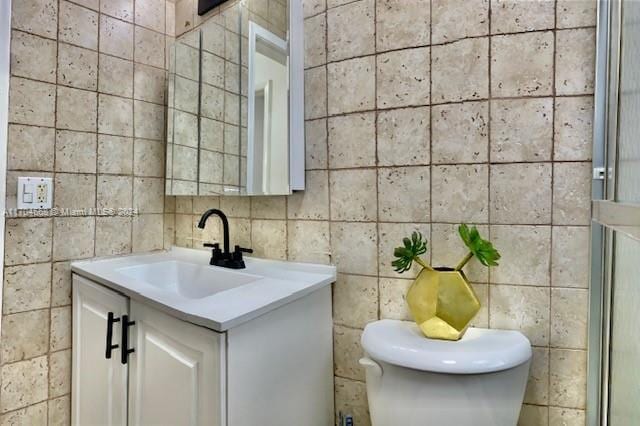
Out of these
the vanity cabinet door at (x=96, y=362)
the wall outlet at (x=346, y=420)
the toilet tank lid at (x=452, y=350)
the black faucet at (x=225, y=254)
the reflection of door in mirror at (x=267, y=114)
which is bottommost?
the wall outlet at (x=346, y=420)

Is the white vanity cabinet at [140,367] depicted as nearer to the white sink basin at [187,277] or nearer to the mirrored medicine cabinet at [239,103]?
the white sink basin at [187,277]

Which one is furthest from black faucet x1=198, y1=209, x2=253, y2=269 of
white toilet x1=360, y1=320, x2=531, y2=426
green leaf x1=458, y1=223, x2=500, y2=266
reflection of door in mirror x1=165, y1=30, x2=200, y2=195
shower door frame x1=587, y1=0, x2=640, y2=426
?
shower door frame x1=587, y1=0, x2=640, y2=426

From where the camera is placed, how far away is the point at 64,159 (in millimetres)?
1243

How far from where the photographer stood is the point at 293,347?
94cm

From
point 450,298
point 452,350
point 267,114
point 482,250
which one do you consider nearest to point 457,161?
point 482,250

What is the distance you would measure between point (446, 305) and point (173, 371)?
666 mm

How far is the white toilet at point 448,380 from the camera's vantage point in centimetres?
78

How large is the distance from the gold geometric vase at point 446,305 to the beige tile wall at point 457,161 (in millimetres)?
126

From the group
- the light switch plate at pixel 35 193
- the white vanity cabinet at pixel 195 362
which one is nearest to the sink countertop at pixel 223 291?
the white vanity cabinet at pixel 195 362

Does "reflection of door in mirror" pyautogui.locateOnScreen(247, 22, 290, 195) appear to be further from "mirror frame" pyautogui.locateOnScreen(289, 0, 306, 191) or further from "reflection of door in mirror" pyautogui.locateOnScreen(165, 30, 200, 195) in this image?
"reflection of door in mirror" pyautogui.locateOnScreen(165, 30, 200, 195)

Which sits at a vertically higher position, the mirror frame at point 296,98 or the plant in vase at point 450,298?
the mirror frame at point 296,98

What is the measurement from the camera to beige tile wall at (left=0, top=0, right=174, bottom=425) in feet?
3.75

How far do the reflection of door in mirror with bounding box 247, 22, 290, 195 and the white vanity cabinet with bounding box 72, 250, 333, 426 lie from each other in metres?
0.31

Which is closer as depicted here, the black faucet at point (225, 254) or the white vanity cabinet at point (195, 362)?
the white vanity cabinet at point (195, 362)
